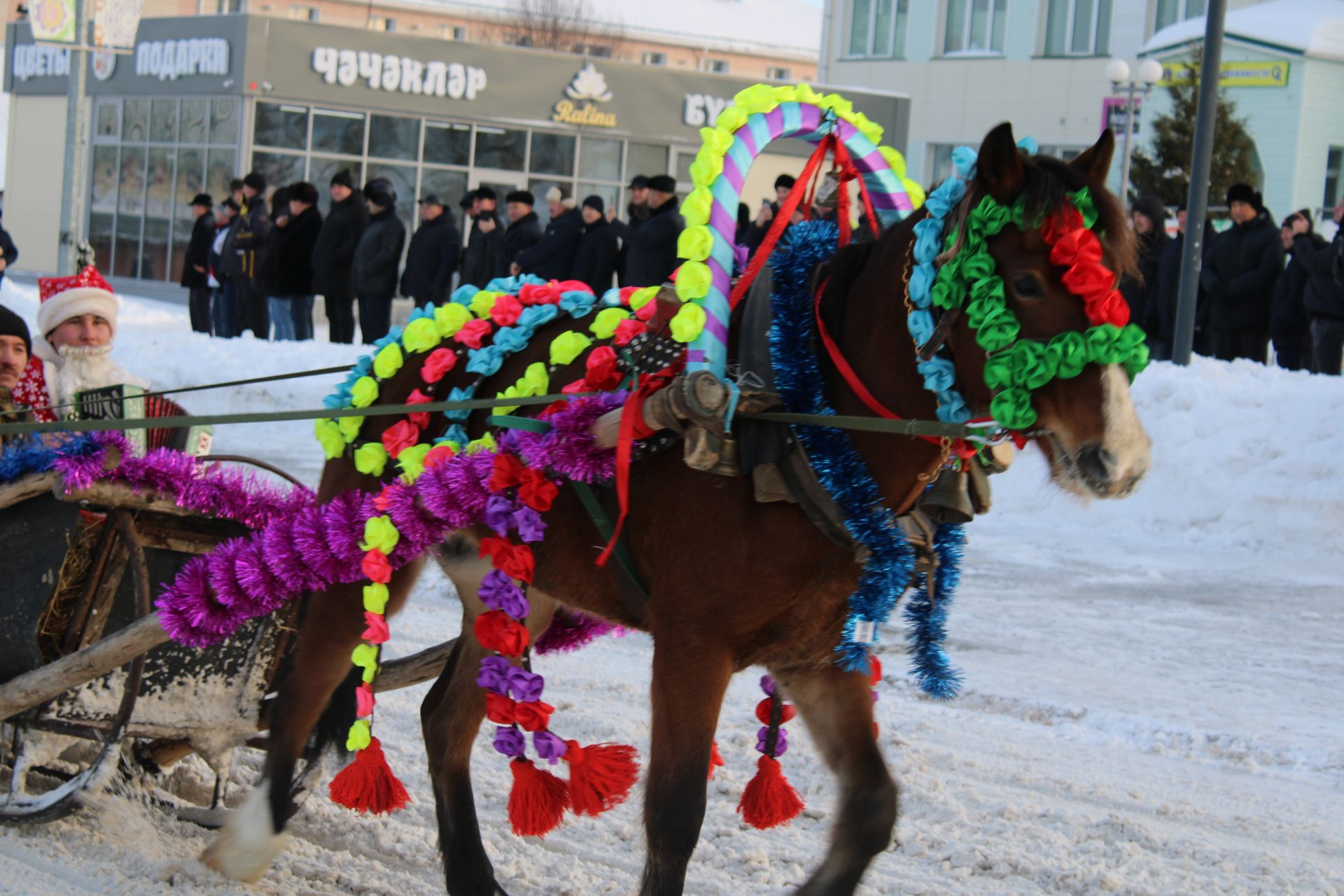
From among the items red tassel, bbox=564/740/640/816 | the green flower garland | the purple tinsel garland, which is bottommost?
red tassel, bbox=564/740/640/816

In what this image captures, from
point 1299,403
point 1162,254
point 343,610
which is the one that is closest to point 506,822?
point 343,610

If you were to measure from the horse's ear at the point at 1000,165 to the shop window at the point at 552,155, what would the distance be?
2327 centimetres

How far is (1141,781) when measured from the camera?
460 cm

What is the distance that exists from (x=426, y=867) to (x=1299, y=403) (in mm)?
7325

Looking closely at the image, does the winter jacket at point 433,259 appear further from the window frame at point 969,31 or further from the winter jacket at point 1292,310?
the window frame at point 969,31

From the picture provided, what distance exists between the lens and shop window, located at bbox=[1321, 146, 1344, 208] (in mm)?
26422

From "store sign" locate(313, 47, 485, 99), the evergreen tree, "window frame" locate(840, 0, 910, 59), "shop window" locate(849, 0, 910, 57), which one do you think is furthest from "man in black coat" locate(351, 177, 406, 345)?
"shop window" locate(849, 0, 910, 57)

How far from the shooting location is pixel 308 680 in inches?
156

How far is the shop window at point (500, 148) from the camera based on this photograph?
995 inches

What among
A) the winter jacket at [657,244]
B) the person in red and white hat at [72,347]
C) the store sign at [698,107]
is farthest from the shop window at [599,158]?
the person in red and white hat at [72,347]

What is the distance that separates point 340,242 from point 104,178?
13.7 m

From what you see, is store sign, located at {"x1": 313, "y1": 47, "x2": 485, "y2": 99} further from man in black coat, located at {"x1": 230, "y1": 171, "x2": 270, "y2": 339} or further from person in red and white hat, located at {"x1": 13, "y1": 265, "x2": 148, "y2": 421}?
person in red and white hat, located at {"x1": 13, "y1": 265, "x2": 148, "y2": 421}

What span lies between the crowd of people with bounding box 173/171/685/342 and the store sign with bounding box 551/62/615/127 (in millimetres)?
9032

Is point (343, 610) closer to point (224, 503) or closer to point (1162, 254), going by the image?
point (224, 503)
